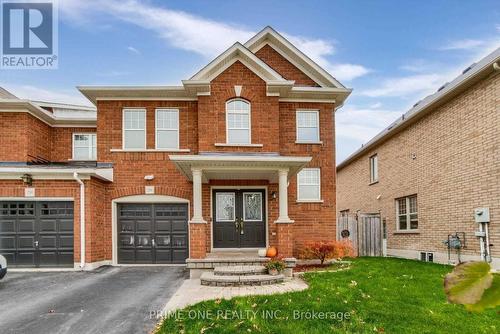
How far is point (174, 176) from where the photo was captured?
591 inches

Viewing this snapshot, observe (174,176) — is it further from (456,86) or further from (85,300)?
(456,86)

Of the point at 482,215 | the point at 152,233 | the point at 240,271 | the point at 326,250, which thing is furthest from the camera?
the point at 152,233

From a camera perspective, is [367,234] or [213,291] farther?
[367,234]

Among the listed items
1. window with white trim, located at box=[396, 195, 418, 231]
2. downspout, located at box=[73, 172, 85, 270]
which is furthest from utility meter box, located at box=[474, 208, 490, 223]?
downspout, located at box=[73, 172, 85, 270]

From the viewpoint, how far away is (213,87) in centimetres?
1463

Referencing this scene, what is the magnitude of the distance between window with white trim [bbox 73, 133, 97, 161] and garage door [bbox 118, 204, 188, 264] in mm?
3720

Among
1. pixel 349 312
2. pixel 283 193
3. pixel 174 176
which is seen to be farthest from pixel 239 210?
pixel 349 312

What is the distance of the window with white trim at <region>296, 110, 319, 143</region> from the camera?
1584cm

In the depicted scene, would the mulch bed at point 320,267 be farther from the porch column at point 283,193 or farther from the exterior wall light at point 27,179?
the exterior wall light at point 27,179

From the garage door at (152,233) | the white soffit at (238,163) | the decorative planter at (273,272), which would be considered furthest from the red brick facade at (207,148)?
the decorative planter at (273,272)

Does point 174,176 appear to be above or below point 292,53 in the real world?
below

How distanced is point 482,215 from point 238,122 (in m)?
8.45

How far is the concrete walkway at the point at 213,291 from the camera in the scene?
8500 millimetres

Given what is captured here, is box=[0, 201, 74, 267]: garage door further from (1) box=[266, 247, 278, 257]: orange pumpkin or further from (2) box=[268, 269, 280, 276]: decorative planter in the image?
(2) box=[268, 269, 280, 276]: decorative planter
